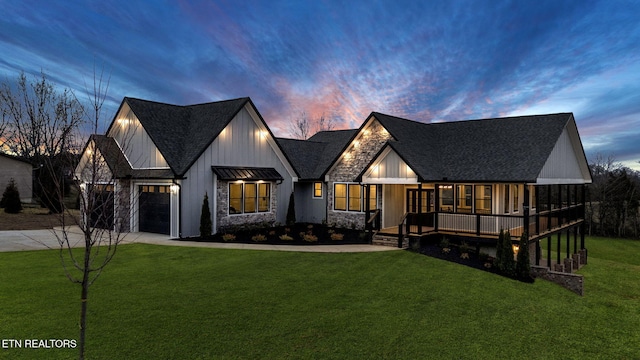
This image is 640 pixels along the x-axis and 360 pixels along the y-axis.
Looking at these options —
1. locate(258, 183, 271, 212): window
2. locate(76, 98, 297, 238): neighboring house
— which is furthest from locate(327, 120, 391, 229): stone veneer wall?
locate(258, 183, 271, 212): window

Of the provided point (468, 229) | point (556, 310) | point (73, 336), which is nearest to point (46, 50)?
point (73, 336)

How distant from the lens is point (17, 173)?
36.2 m

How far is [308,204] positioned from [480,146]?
447 inches

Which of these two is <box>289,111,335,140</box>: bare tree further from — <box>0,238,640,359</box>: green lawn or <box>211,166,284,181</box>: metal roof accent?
<box>0,238,640,359</box>: green lawn

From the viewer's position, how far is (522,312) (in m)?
9.90

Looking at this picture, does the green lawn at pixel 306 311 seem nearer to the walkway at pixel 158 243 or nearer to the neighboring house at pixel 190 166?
the walkway at pixel 158 243

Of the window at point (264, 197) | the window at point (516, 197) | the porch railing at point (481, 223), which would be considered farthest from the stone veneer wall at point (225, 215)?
the window at point (516, 197)

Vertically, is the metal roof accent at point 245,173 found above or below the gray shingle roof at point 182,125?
below

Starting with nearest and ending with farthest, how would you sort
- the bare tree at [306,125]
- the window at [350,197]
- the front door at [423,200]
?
1. the front door at [423,200]
2. the window at [350,197]
3. the bare tree at [306,125]

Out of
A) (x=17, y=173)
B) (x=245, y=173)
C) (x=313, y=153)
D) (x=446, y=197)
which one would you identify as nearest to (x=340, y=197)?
(x=313, y=153)

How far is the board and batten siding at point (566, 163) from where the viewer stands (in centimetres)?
1744

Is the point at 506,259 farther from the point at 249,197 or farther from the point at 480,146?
the point at 249,197

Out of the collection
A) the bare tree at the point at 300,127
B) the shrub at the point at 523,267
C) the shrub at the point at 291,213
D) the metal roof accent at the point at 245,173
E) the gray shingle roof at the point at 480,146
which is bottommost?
the shrub at the point at 523,267

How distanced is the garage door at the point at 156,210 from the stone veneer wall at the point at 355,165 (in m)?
9.45
